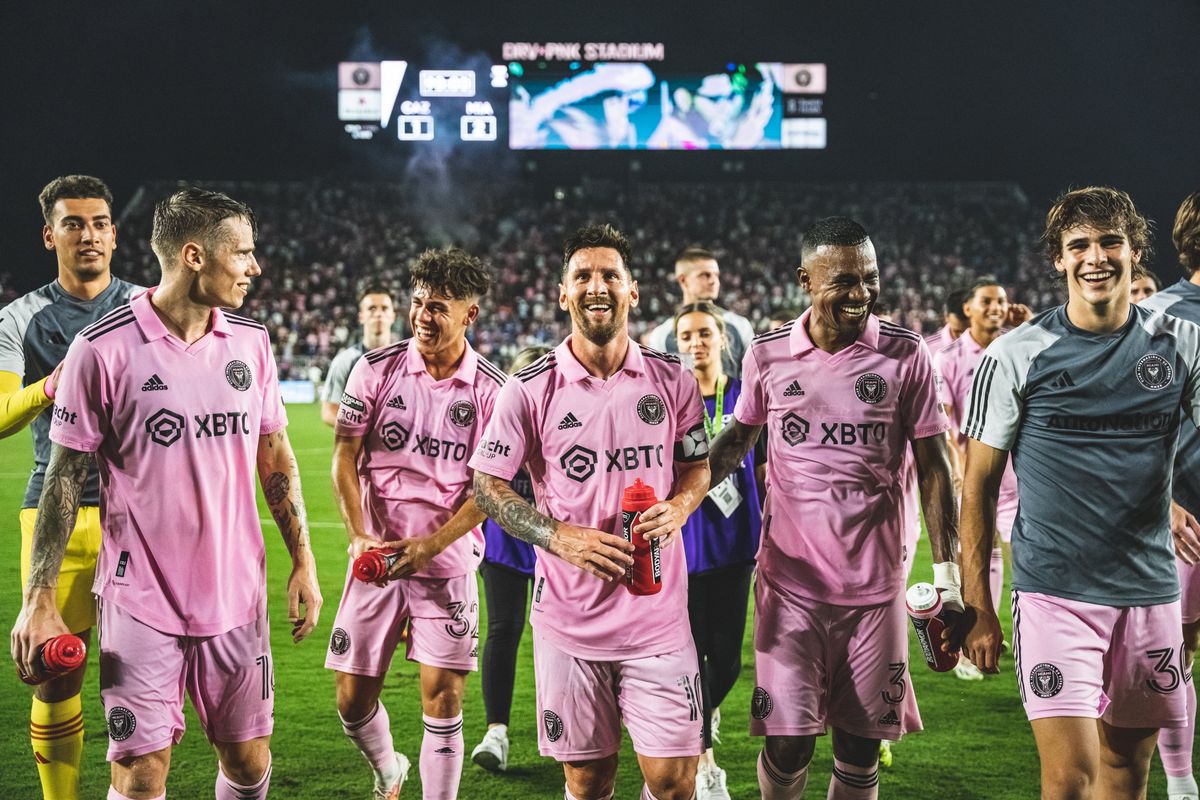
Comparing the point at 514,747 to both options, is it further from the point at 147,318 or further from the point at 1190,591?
the point at 1190,591

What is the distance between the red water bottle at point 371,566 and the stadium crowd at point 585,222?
27.5m

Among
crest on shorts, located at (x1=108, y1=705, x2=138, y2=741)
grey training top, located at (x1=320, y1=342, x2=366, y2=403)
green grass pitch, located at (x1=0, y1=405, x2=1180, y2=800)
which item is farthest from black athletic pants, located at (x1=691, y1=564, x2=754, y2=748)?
grey training top, located at (x1=320, y1=342, x2=366, y2=403)

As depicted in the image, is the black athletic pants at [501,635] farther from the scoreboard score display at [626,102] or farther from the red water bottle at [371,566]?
the scoreboard score display at [626,102]

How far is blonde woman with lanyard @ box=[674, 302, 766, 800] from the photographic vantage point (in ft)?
14.7

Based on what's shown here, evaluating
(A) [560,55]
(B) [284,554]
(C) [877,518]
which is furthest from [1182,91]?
(C) [877,518]

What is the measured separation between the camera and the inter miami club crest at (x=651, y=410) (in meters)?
3.45

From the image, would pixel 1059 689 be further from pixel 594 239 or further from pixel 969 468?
pixel 594 239

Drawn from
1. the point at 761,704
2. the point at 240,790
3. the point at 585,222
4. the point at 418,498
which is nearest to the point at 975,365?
the point at 761,704

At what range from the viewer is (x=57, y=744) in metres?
3.99

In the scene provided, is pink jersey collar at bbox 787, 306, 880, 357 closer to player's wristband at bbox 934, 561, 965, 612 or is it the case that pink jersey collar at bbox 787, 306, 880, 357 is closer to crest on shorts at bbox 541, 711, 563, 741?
player's wristband at bbox 934, 561, 965, 612

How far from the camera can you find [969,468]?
334 centimetres

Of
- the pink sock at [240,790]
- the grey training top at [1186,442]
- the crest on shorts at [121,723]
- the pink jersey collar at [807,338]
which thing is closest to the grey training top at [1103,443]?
the pink jersey collar at [807,338]

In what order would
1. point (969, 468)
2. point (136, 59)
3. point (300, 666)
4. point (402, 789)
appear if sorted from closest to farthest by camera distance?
1. point (969, 468)
2. point (402, 789)
3. point (300, 666)
4. point (136, 59)

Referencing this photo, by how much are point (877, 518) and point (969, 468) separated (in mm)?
387
